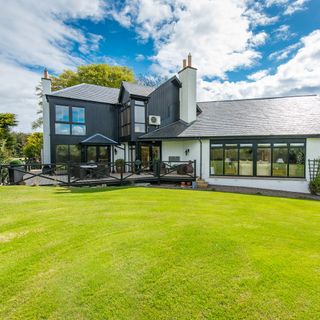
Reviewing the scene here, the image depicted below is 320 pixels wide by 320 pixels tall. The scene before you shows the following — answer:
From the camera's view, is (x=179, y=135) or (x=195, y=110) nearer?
(x=179, y=135)

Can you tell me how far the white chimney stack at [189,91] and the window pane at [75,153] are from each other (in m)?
8.94

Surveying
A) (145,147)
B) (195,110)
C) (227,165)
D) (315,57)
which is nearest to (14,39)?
(145,147)

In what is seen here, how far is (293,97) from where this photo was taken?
55.2 feet

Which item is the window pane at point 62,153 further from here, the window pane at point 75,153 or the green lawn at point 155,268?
the green lawn at point 155,268

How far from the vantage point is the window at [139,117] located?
53.6ft

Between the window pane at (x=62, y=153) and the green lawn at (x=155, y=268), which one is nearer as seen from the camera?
the green lawn at (x=155, y=268)

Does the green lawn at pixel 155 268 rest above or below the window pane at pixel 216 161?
below

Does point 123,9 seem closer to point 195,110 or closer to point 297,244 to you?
point 195,110

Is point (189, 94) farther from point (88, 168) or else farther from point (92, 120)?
point (88, 168)

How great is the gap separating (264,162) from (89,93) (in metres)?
14.8

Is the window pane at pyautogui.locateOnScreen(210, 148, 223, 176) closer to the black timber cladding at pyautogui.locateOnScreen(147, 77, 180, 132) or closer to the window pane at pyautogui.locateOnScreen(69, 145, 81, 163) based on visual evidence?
the black timber cladding at pyautogui.locateOnScreen(147, 77, 180, 132)

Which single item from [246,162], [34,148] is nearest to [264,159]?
[246,162]

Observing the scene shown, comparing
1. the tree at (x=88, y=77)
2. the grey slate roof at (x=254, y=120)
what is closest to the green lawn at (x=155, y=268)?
the grey slate roof at (x=254, y=120)

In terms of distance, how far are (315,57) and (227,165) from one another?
12.1 m
